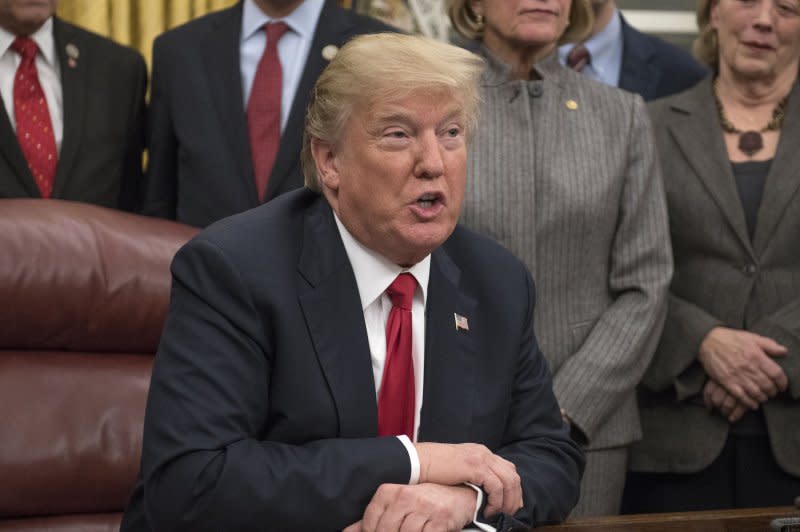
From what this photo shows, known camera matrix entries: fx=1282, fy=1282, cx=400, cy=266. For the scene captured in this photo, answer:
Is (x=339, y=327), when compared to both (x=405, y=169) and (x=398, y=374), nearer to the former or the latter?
(x=398, y=374)

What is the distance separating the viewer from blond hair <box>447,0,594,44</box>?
9.24 feet

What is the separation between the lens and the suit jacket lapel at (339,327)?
1.84 m

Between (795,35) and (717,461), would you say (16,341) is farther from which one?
(795,35)

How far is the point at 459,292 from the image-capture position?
203 cm

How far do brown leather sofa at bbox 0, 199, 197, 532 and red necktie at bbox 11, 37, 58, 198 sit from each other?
493mm

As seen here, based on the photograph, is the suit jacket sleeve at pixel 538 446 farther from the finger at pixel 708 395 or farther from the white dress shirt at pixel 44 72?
the white dress shirt at pixel 44 72

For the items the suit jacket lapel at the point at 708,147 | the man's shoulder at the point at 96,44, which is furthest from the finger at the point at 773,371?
the man's shoulder at the point at 96,44

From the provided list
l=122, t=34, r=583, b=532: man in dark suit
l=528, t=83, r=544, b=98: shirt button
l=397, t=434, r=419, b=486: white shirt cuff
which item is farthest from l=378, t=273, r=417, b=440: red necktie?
l=528, t=83, r=544, b=98: shirt button

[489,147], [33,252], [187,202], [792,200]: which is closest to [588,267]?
[489,147]

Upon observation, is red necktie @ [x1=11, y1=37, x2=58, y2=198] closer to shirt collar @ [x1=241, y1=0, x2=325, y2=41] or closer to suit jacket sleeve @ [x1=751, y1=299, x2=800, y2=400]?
shirt collar @ [x1=241, y1=0, x2=325, y2=41]

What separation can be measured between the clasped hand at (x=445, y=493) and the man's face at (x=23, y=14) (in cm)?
148

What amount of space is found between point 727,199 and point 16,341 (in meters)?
1.55

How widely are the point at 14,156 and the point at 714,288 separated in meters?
1.54

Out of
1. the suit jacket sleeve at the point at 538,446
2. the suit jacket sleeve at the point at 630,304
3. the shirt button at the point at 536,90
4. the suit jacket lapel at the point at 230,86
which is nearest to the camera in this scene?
the suit jacket sleeve at the point at 538,446
